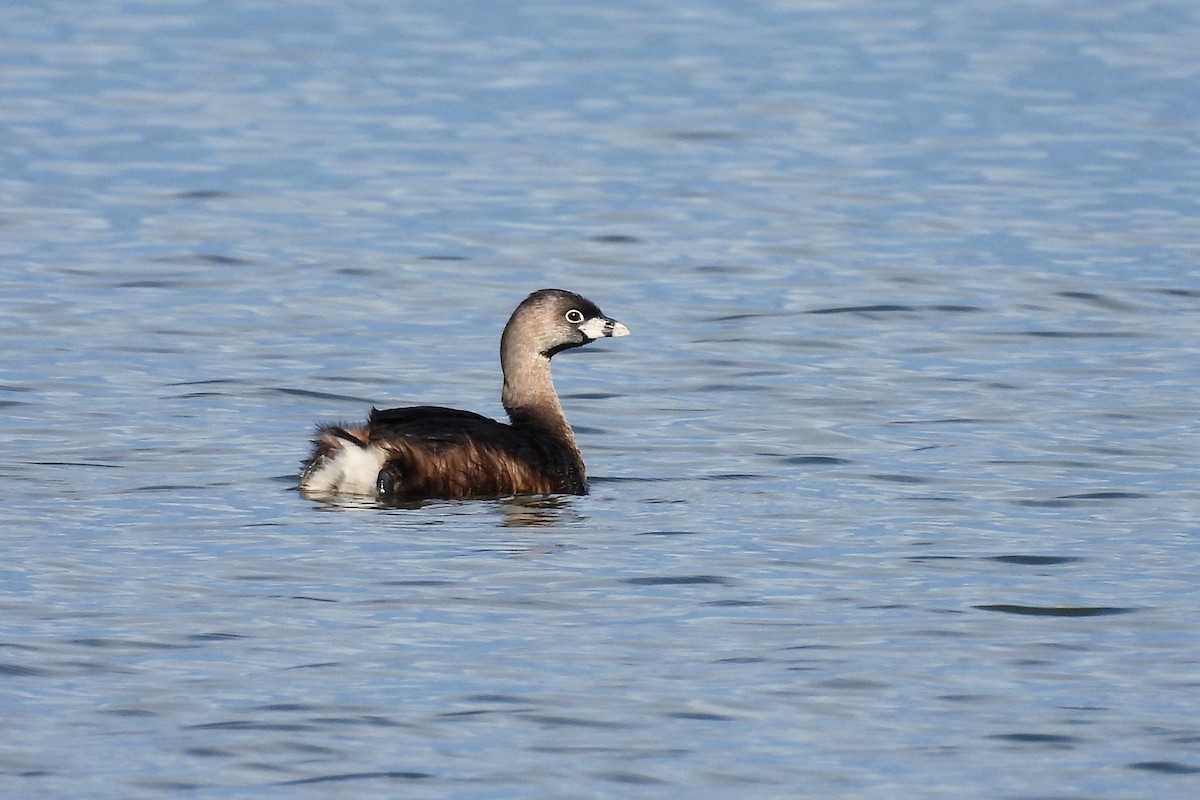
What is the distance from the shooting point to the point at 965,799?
24.9ft

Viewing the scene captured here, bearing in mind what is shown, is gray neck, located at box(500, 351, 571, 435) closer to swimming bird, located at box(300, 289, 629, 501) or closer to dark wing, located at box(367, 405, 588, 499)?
swimming bird, located at box(300, 289, 629, 501)

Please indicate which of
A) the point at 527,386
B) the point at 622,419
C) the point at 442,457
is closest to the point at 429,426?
the point at 442,457

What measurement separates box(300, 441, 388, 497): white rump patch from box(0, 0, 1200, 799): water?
329mm

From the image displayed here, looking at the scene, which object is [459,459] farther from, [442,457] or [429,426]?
[429,426]

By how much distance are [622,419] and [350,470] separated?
3.07 metres

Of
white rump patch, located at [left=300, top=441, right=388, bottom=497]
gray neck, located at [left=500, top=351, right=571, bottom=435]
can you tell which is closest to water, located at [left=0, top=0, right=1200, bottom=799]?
white rump patch, located at [left=300, top=441, right=388, bottom=497]

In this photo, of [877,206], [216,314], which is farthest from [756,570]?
[877,206]

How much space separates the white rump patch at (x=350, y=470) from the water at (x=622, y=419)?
33cm

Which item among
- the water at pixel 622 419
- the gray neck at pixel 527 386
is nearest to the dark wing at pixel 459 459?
the water at pixel 622 419

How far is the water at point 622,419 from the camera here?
322 inches

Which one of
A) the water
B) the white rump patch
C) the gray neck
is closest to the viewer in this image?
the water

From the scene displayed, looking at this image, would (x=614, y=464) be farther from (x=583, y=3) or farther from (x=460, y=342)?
(x=583, y=3)

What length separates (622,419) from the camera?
14.1 metres

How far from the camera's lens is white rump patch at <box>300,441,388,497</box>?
36.9 feet
